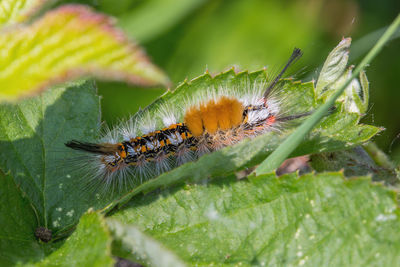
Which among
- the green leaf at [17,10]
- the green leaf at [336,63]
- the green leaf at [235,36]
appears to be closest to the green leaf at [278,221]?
the green leaf at [336,63]

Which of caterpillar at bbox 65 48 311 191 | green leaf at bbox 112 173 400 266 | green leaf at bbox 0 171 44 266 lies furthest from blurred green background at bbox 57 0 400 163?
green leaf at bbox 112 173 400 266

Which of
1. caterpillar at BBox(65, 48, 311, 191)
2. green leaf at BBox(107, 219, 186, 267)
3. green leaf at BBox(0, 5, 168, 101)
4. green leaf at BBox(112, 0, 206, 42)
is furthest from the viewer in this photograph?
green leaf at BBox(112, 0, 206, 42)

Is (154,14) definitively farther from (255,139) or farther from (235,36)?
(255,139)

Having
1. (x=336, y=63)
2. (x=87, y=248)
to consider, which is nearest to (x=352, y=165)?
(x=336, y=63)

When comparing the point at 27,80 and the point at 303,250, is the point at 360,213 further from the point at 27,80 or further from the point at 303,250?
the point at 27,80

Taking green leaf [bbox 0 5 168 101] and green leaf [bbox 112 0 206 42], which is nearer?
green leaf [bbox 0 5 168 101]

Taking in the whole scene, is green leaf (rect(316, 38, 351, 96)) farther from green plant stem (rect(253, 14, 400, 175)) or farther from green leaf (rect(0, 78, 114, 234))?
green leaf (rect(0, 78, 114, 234))

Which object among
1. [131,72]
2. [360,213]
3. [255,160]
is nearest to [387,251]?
[360,213]

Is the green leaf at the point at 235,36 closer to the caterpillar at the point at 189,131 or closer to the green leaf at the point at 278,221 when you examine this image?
the caterpillar at the point at 189,131
